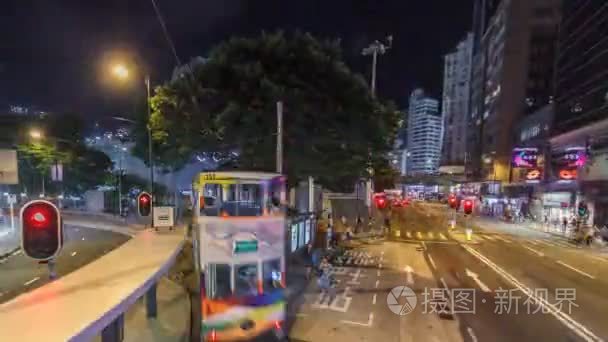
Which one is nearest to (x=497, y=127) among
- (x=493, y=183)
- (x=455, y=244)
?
(x=493, y=183)

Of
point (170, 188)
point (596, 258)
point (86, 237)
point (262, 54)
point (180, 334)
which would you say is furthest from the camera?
point (170, 188)

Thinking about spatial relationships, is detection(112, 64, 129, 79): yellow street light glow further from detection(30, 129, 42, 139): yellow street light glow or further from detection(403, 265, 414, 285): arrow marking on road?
detection(30, 129, 42, 139): yellow street light glow

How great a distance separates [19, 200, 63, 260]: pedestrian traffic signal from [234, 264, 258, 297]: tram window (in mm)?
5077

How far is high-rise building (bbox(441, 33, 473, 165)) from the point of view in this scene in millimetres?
121750

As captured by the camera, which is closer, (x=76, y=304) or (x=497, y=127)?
(x=76, y=304)

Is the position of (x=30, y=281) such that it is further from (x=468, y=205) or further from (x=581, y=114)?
(x=581, y=114)

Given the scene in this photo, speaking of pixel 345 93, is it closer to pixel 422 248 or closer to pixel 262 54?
pixel 262 54

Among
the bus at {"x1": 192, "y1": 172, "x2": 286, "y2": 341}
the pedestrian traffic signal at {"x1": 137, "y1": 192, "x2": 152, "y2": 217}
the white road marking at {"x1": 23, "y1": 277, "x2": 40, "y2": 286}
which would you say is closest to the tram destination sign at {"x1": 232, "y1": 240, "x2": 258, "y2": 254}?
the bus at {"x1": 192, "y1": 172, "x2": 286, "y2": 341}

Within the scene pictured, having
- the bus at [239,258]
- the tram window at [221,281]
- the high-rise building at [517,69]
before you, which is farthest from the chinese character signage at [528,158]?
the tram window at [221,281]

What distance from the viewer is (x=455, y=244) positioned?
28.4 m

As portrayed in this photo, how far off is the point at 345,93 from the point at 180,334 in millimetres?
13499

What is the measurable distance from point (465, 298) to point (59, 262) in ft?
87.3

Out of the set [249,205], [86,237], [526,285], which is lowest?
[86,237]

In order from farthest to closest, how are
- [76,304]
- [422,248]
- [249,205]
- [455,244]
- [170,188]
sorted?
[170,188]
[455,244]
[422,248]
[249,205]
[76,304]
